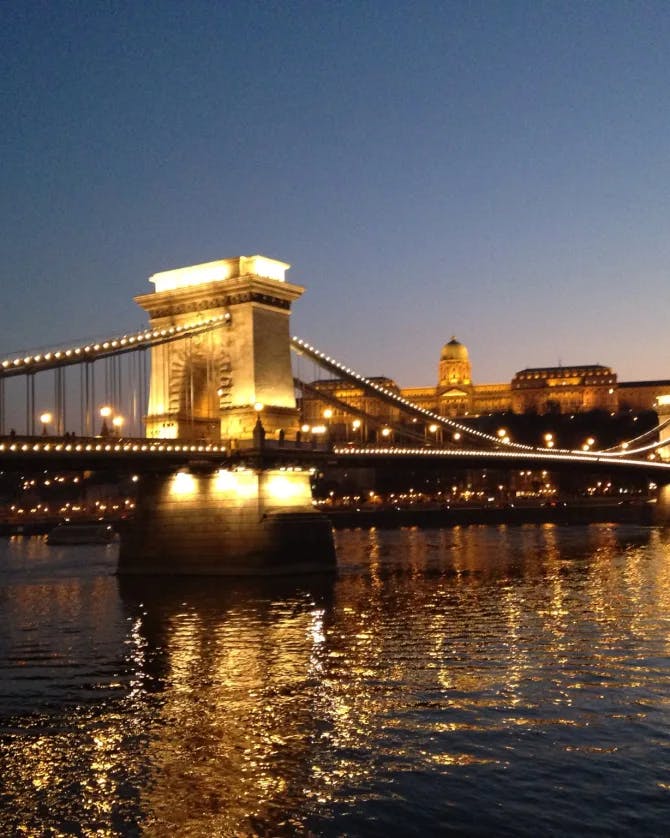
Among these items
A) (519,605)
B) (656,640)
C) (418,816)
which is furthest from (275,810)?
(519,605)

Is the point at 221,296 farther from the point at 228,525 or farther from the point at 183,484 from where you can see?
the point at 228,525

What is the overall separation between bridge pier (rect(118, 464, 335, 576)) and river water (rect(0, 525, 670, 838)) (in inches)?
160

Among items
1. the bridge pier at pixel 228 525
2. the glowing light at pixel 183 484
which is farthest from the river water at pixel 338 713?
the glowing light at pixel 183 484

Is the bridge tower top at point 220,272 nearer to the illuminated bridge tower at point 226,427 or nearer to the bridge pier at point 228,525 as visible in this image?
the illuminated bridge tower at point 226,427

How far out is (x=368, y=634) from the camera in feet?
93.2

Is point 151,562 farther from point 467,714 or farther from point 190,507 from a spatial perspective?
point 467,714

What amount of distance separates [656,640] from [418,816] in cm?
1431

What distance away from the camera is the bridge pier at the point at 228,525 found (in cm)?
4231

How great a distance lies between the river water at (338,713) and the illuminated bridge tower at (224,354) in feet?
32.3

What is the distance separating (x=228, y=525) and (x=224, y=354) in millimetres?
7469

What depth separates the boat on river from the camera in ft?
290

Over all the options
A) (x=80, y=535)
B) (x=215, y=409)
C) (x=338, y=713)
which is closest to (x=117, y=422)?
(x=215, y=409)

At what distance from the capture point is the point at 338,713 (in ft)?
61.5

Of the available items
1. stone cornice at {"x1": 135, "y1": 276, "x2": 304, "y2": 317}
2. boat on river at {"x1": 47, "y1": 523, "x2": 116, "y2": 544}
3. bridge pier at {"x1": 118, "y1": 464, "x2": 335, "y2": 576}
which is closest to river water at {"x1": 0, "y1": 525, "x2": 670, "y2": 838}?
bridge pier at {"x1": 118, "y1": 464, "x2": 335, "y2": 576}
